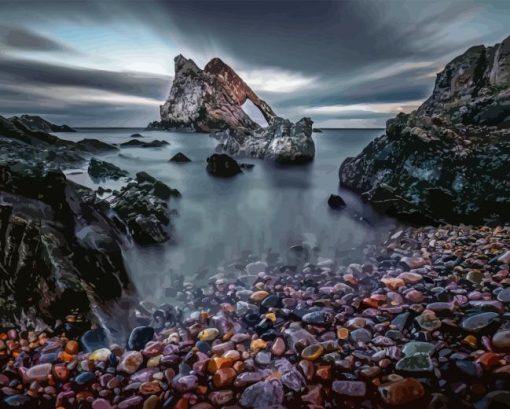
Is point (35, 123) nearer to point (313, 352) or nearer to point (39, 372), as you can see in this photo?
point (39, 372)

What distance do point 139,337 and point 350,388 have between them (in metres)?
1.25

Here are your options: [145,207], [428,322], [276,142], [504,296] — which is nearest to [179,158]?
[145,207]

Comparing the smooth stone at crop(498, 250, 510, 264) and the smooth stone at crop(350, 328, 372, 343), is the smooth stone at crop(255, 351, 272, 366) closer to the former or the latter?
the smooth stone at crop(350, 328, 372, 343)

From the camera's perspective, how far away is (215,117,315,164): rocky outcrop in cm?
413

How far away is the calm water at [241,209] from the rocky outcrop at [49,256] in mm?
378

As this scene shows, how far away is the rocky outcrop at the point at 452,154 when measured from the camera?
3.51 metres

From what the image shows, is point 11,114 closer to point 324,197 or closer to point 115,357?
point 115,357

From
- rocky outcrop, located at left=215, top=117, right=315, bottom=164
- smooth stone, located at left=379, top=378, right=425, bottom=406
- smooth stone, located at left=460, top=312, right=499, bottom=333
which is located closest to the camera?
smooth stone, located at left=379, top=378, right=425, bottom=406

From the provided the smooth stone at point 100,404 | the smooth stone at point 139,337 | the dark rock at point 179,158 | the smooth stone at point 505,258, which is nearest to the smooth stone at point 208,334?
the smooth stone at point 139,337

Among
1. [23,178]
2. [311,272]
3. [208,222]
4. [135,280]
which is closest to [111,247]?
[135,280]

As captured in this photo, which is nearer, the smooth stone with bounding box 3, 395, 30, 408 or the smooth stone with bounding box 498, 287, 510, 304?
the smooth stone with bounding box 3, 395, 30, 408

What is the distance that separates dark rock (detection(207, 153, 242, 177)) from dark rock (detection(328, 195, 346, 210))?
125cm

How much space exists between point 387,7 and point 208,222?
301 cm

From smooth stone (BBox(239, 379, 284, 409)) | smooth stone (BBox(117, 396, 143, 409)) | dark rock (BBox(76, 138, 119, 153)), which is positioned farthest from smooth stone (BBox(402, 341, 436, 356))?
dark rock (BBox(76, 138, 119, 153))
